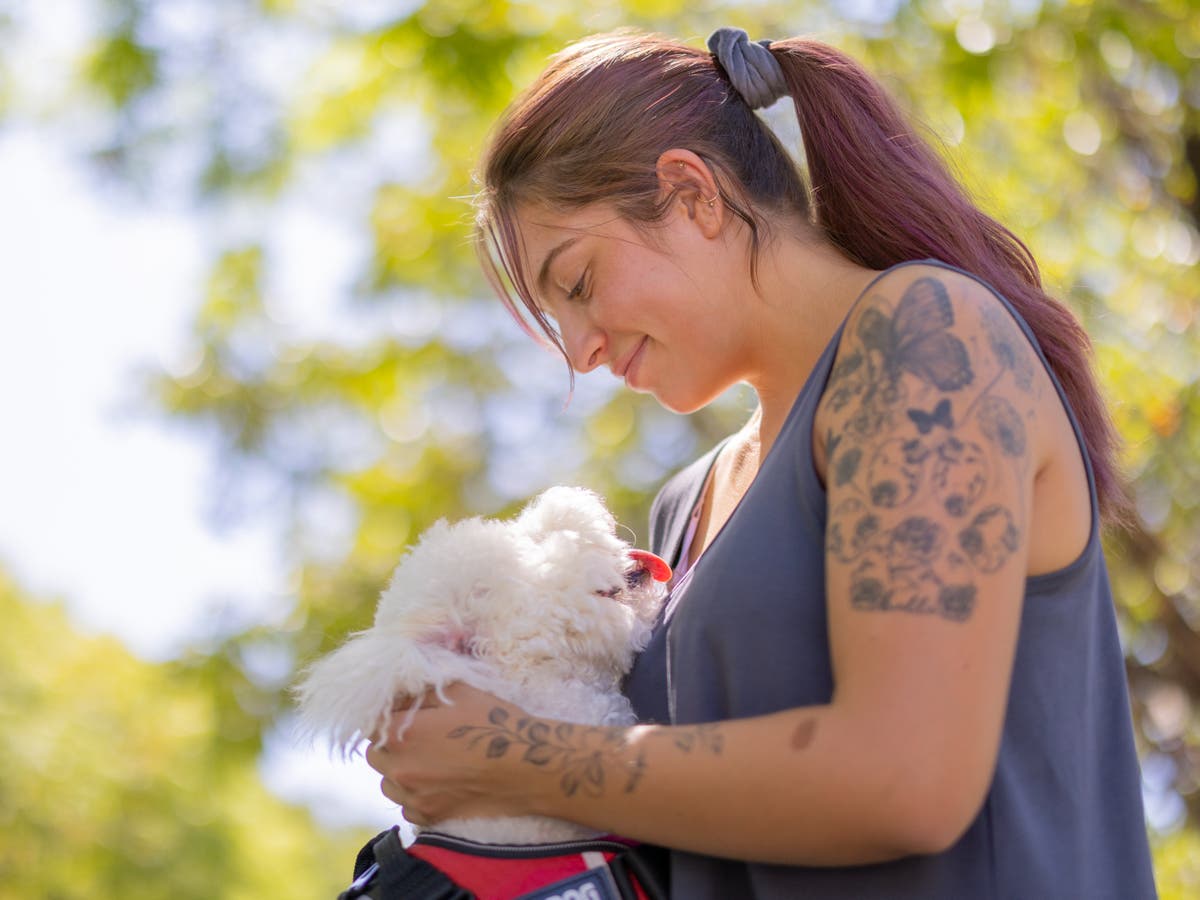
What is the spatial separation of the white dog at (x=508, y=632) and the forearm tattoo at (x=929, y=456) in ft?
1.64

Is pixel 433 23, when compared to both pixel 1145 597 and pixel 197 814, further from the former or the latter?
pixel 197 814

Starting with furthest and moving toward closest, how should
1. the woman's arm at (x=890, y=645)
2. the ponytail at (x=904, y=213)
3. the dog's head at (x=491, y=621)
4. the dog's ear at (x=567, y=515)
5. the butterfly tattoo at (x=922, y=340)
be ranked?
the dog's ear at (x=567, y=515)
the ponytail at (x=904, y=213)
the dog's head at (x=491, y=621)
the butterfly tattoo at (x=922, y=340)
the woman's arm at (x=890, y=645)

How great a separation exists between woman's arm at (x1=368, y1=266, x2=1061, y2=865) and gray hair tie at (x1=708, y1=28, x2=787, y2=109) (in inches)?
26.5

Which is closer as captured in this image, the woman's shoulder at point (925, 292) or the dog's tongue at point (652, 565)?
the woman's shoulder at point (925, 292)

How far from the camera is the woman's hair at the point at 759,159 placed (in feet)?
6.82

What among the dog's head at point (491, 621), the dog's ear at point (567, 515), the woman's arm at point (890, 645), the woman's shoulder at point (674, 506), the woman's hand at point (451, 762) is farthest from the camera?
the woman's shoulder at point (674, 506)

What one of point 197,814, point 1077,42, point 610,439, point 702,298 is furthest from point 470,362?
point 197,814

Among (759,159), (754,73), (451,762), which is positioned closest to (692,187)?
(759,159)

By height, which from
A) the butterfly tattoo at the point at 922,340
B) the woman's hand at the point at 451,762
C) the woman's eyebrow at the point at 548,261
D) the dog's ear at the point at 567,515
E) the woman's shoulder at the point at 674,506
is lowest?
the woman's shoulder at the point at 674,506

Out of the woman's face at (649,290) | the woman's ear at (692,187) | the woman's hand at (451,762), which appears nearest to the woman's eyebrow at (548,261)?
the woman's face at (649,290)

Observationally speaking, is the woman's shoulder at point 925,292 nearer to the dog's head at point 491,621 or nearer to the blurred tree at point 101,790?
the dog's head at point 491,621

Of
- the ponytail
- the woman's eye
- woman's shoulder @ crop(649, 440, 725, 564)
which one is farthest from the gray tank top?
woman's shoulder @ crop(649, 440, 725, 564)

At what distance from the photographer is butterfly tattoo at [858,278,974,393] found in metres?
1.60

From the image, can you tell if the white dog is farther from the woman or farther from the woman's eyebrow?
the woman's eyebrow
